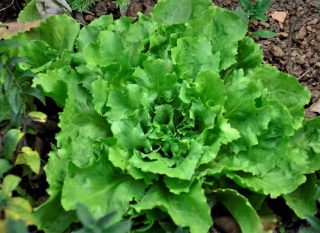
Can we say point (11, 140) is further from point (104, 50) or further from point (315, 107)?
point (315, 107)

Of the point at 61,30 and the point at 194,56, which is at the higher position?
the point at 194,56

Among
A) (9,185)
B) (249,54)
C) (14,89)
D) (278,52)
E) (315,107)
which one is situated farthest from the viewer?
(278,52)

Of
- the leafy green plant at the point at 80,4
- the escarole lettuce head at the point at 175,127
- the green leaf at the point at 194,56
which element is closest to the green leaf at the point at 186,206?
the escarole lettuce head at the point at 175,127

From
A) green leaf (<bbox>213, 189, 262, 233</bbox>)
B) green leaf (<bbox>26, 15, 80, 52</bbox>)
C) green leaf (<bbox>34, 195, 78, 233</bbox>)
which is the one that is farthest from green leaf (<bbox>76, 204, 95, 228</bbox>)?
green leaf (<bbox>26, 15, 80, 52</bbox>)

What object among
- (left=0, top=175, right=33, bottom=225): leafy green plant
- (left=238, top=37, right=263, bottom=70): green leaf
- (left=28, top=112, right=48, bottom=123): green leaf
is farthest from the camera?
(left=238, top=37, right=263, bottom=70): green leaf

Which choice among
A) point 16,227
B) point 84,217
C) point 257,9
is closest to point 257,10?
point 257,9

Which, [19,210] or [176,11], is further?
[176,11]

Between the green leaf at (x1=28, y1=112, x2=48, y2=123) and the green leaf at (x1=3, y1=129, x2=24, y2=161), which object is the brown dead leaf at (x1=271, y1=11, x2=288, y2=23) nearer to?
the green leaf at (x1=28, y1=112, x2=48, y2=123)
